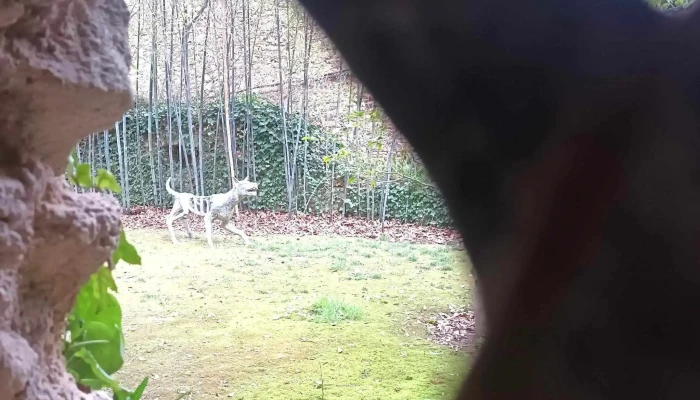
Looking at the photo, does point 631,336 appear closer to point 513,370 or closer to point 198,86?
point 513,370

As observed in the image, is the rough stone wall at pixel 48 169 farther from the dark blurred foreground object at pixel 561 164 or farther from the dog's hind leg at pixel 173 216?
the dog's hind leg at pixel 173 216

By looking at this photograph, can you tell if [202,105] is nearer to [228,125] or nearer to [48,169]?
[228,125]

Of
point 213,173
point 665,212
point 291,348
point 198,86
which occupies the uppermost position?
point 198,86

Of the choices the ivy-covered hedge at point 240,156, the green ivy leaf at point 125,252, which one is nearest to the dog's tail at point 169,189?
the ivy-covered hedge at point 240,156

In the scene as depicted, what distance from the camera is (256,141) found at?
85.1 inches

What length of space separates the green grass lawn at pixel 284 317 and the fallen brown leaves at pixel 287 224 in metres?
0.03

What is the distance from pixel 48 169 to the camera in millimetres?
317

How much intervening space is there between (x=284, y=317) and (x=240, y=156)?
0.82 meters

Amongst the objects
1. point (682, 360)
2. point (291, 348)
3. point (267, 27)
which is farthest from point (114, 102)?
point (267, 27)

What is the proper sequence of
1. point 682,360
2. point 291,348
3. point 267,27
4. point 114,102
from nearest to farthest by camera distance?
point 682,360 < point 114,102 < point 291,348 < point 267,27

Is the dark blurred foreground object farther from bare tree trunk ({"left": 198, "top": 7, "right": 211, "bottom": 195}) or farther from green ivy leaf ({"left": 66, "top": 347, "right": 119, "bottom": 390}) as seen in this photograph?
bare tree trunk ({"left": 198, "top": 7, "right": 211, "bottom": 195})

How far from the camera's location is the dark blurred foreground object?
0.72 feet

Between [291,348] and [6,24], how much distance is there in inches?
48.2

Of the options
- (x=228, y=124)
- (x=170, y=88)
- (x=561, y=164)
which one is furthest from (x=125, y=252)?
(x=228, y=124)
